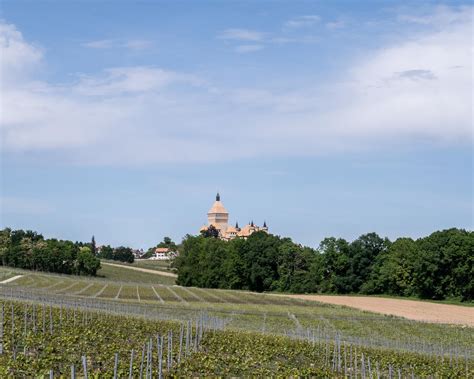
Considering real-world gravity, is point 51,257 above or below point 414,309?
above

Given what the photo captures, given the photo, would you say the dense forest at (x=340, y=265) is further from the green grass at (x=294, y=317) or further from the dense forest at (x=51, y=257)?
the dense forest at (x=51, y=257)

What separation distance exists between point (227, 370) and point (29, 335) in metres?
9.31

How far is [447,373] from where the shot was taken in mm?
33656

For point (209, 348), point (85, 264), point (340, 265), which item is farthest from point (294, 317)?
point (85, 264)

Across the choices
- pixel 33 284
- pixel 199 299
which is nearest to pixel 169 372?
pixel 199 299

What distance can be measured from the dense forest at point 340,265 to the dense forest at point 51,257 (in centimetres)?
2234

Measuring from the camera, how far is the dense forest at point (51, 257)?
154625 millimetres

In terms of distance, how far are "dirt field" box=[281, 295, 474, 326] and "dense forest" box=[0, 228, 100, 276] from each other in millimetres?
68835

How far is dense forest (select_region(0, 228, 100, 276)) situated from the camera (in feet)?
507

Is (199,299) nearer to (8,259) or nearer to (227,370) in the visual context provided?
(227,370)

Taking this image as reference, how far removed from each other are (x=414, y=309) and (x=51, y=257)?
299 feet

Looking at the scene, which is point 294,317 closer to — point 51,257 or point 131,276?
point 51,257

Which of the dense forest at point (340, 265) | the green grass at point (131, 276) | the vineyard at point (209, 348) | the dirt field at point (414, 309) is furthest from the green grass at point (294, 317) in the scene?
the green grass at point (131, 276)

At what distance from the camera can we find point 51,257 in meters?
154
